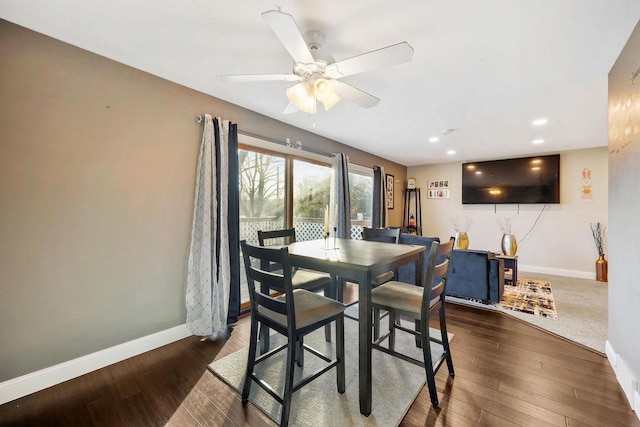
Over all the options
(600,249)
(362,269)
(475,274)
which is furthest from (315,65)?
(600,249)

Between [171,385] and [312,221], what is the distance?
282 cm

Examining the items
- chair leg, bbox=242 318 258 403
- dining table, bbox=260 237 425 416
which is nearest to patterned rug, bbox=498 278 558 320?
dining table, bbox=260 237 425 416

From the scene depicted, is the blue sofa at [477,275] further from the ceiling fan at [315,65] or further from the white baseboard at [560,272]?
the white baseboard at [560,272]

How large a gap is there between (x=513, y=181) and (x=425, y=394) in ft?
16.8

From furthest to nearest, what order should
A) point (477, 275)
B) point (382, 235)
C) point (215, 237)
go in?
point (477, 275) → point (382, 235) → point (215, 237)

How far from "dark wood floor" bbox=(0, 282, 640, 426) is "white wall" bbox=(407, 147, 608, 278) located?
11.6 ft

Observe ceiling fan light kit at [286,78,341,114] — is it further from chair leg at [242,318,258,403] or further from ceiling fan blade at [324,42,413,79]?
chair leg at [242,318,258,403]

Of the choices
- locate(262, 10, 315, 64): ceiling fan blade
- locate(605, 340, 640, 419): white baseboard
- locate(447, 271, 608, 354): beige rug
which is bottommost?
locate(447, 271, 608, 354): beige rug

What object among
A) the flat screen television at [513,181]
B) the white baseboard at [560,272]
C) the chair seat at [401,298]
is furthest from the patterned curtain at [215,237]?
the white baseboard at [560,272]

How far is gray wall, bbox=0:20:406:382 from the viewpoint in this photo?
5.69ft

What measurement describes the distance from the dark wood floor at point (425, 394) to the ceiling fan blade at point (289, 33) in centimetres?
209

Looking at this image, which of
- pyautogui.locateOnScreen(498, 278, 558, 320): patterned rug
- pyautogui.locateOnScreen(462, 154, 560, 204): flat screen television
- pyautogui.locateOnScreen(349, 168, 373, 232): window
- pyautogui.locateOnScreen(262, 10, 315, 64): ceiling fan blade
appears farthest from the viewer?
pyautogui.locateOnScreen(349, 168, 373, 232): window

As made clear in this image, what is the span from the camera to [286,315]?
1522 mm

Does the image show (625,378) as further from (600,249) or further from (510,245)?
(600,249)
